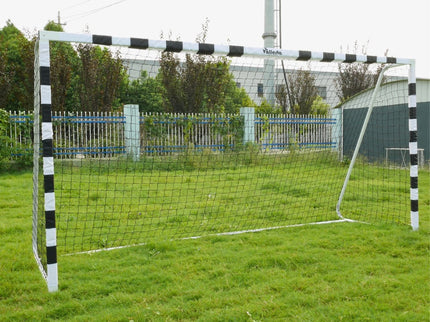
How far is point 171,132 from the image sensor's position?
13312 millimetres

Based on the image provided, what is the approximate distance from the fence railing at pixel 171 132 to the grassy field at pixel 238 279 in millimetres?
6717

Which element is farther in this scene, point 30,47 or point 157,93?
point 157,93

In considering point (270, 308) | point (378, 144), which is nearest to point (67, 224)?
point (270, 308)

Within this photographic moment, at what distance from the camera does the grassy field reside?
3.00 meters

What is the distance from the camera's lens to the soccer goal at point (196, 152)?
14.6 feet

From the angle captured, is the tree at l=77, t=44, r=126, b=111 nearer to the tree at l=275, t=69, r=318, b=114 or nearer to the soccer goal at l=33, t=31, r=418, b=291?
the soccer goal at l=33, t=31, r=418, b=291

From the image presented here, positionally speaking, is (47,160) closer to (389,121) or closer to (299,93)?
(389,121)

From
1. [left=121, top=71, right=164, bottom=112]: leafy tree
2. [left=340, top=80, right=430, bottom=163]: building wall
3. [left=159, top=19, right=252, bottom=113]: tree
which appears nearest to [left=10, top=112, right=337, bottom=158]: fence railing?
[left=340, top=80, right=430, bottom=163]: building wall

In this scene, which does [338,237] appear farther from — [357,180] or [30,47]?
[30,47]

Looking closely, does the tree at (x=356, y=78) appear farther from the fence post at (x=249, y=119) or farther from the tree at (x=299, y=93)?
the fence post at (x=249, y=119)

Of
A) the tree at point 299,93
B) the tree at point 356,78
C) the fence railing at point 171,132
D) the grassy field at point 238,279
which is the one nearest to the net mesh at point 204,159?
the fence railing at point 171,132

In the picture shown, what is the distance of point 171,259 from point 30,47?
15049 mm

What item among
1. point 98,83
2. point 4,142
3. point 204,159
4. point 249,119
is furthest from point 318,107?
point 4,142

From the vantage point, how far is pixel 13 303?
3223mm
